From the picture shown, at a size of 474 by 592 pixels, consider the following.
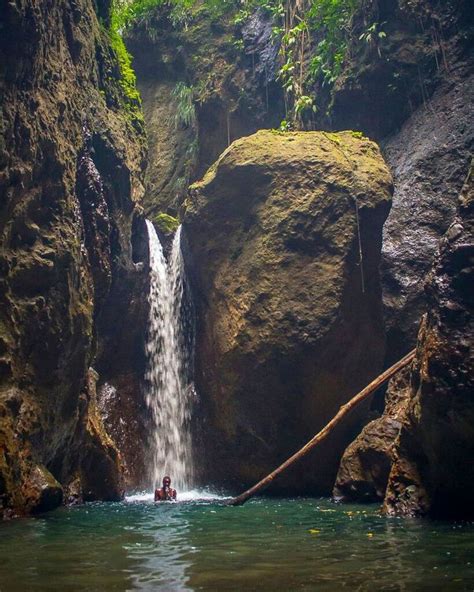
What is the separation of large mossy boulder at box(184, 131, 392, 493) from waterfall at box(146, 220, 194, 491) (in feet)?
1.57

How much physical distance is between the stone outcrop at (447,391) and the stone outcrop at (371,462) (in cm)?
254

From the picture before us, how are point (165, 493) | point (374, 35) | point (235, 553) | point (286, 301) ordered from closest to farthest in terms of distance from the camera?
1. point (235, 553)
2. point (165, 493)
3. point (286, 301)
4. point (374, 35)

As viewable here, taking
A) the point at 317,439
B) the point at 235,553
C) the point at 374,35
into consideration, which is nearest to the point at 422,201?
the point at 374,35

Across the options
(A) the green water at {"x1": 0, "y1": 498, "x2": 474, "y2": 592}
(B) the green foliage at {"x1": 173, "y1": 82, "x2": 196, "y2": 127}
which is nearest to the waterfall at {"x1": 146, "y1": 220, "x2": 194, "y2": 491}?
(B) the green foliage at {"x1": 173, "y1": 82, "x2": 196, "y2": 127}

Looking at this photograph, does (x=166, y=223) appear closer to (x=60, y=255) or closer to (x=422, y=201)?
(x=422, y=201)

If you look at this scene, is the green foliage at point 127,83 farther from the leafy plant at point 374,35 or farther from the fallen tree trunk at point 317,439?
the fallen tree trunk at point 317,439

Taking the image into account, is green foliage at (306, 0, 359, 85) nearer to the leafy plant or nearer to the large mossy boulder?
the leafy plant

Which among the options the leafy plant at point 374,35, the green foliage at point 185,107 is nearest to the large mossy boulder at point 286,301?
the leafy plant at point 374,35

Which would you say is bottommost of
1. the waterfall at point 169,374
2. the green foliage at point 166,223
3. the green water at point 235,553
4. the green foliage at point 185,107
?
the green water at point 235,553

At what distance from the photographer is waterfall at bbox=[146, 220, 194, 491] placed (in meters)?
15.0

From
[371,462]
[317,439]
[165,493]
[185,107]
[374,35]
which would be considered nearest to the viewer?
[317,439]

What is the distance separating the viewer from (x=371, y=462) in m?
11.4

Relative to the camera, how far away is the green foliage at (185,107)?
66.8ft

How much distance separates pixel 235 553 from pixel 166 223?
13.0 m
